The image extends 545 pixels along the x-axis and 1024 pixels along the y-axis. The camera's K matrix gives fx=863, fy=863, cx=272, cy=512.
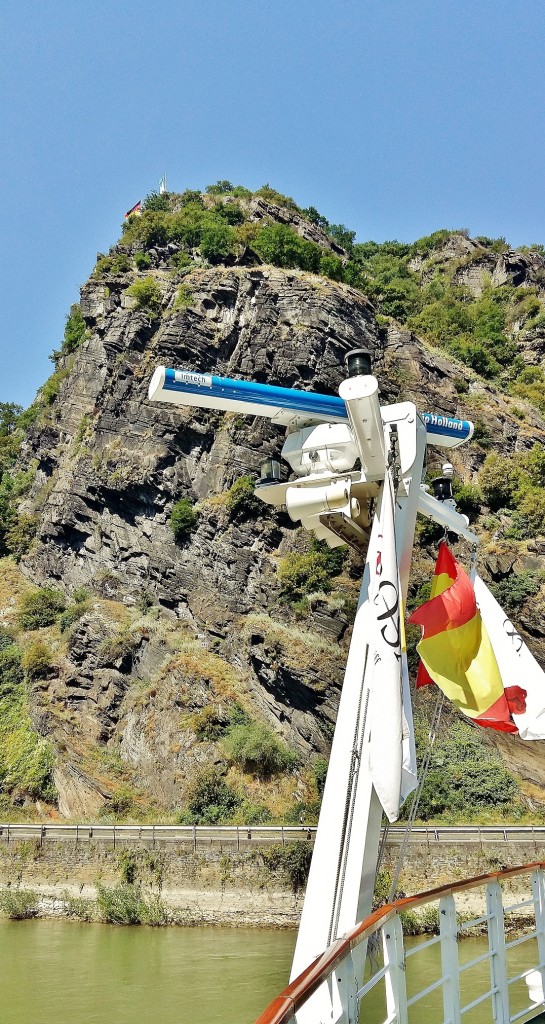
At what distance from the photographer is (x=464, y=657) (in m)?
8.59

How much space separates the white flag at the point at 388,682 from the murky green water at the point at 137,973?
9.39 m

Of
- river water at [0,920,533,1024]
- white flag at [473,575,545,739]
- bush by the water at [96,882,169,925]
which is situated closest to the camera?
white flag at [473,575,545,739]

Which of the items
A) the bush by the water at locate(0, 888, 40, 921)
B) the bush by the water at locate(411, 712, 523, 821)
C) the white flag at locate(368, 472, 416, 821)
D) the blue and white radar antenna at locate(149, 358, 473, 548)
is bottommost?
the bush by the water at locate(0, 888, 40, 921)

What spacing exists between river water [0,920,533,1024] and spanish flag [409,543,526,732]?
7213 millimetres

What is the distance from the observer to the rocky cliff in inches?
1211

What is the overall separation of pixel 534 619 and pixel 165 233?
1286 inches

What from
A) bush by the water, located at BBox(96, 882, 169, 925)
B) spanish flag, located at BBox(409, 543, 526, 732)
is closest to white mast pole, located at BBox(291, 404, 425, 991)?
spanish flag, located at BBox(409, 543, 526, 732)

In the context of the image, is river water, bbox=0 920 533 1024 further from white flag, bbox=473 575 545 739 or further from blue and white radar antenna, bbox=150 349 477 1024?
blue and white radar antenna, bbox=150 349 477 1024

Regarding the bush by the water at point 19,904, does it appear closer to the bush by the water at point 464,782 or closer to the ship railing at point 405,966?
the bush by the water at point 464,782

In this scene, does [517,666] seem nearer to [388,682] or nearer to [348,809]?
[388,682]

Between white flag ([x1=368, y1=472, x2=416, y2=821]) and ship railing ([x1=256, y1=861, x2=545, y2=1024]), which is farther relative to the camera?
white flag ([x1=368, y1=472, x2=416, y2=821])

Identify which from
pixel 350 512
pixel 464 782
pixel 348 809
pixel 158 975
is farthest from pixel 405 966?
pixel 464 782

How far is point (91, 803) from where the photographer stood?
30.5 metres

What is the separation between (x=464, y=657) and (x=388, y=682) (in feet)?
6.85
